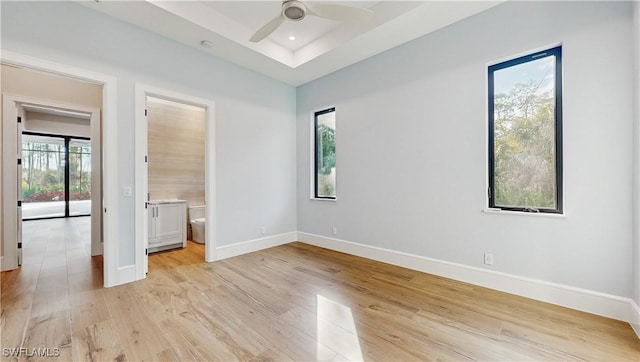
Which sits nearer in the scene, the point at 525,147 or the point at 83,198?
the point at 525,147

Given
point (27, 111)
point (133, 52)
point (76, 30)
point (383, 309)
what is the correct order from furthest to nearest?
point (27, 111) → point (133, 52) → point (76, 30) → point (383, 309)

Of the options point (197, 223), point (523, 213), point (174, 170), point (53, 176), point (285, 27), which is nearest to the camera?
point (523, 213)

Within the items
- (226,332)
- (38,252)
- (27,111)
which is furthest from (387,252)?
(27,111)

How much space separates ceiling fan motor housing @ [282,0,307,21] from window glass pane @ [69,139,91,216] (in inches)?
392

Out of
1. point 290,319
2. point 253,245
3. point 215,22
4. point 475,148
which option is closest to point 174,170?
point 253,245

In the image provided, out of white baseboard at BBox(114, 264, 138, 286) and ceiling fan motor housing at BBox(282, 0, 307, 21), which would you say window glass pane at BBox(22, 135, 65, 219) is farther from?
ceiling fan motor housing at BBox(282, 0, 307, 21)

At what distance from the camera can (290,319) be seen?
2.22 metres

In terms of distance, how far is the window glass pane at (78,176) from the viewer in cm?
850

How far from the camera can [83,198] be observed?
29.1 ft

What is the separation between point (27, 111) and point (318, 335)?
1014cm

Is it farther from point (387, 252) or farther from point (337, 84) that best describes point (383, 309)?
point (337, 84)

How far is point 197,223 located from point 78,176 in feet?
23.4

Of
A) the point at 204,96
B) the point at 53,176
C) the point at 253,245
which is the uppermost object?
the point at 204,96

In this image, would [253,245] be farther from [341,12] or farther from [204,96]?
[341,12]
